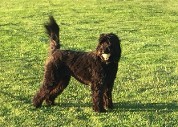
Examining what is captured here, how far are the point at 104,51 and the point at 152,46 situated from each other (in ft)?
24.5

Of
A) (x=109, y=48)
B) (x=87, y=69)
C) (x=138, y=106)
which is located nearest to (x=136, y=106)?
(x=138, y=106)

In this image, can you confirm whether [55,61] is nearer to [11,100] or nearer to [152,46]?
[11,100]

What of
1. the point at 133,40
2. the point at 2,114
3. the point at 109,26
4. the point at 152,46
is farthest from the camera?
the point at 109,26

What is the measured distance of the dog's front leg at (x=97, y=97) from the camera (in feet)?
27.1

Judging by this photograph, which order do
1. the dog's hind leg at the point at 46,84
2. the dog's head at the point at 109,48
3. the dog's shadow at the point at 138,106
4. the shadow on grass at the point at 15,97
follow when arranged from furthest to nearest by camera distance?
the shadow on grass at the point at 15,97, the dog's shadow at the point at 138,106, the dog's hind leg at the point at 46,84, the dog's head at the point at 109,48

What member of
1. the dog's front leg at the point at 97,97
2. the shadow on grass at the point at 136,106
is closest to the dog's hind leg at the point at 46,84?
the shadow on grass at the point at 136,106

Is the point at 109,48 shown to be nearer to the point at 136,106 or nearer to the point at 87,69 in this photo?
the point at 87,69

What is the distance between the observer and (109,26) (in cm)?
1931

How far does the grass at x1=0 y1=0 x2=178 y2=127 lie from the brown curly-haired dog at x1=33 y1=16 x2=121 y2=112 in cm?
29

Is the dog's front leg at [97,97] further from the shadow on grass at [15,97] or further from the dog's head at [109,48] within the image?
the shadow on grass at [15,97]

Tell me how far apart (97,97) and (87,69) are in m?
0.58

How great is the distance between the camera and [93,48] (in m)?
14.8

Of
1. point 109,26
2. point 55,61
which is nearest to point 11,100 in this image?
point 55,61

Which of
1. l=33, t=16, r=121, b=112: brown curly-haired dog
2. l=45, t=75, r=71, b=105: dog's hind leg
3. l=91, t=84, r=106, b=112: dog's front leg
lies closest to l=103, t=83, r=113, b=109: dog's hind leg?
l=33, t=16, r=121, b=112: brown curly-haired dog
